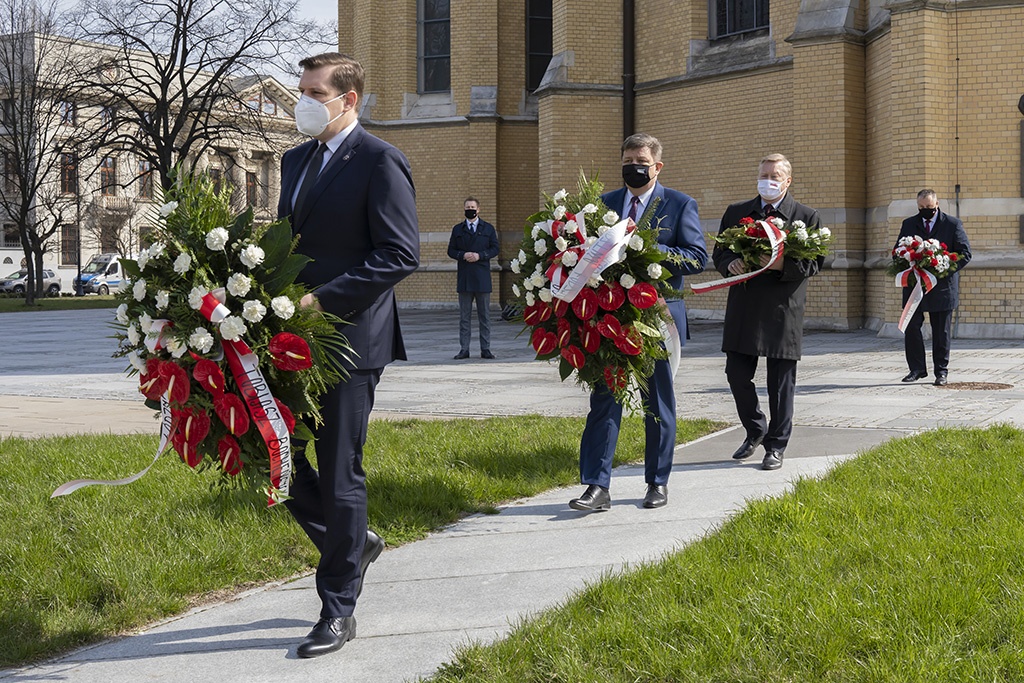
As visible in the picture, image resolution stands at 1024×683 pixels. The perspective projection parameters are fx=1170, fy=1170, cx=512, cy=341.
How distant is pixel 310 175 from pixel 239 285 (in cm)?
75

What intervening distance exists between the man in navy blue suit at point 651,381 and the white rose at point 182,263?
2864 millimetres

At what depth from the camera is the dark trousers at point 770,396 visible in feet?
24.8

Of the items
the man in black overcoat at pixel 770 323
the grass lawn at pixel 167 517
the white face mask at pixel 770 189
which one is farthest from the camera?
the white face mask at pixel 770 189

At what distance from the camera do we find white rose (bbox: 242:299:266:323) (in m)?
3.88

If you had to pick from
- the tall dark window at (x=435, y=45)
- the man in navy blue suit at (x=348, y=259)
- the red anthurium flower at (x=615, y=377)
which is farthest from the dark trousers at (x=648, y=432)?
the tall dark window at (x=435, y=45)

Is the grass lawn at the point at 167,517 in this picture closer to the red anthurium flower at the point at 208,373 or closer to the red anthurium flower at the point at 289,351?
the red anthurium flower at the point at 208,373

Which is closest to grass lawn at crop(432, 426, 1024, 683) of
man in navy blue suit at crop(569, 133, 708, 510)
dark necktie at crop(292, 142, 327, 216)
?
man in navy blue suit at crop(569, 133, 708, 510)

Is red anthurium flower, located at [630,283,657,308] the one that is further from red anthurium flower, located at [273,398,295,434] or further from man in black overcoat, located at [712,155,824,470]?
red anthurium flower, located at [273,398,295,434]

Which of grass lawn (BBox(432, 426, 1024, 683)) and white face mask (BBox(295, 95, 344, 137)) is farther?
white face mask (BBox(295, 95, 344, 137))

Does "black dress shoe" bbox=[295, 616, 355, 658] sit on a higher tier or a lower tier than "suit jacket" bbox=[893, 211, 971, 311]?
lower

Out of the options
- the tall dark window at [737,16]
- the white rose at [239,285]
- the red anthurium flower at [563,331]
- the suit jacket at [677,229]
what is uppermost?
the tall dark window at [737,16]

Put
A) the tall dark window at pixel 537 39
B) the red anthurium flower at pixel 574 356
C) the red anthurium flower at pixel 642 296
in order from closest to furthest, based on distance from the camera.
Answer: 1. the red anthurium flower at pixel 642 296
2. the red anthurium flower at pixel 574 356
3. the tall dark window at pixel 537 39

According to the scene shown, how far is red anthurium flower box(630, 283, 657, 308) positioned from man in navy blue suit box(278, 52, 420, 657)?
1.88 meters

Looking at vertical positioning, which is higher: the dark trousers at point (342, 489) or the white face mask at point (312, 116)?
the white face mask at point (312, 116)
